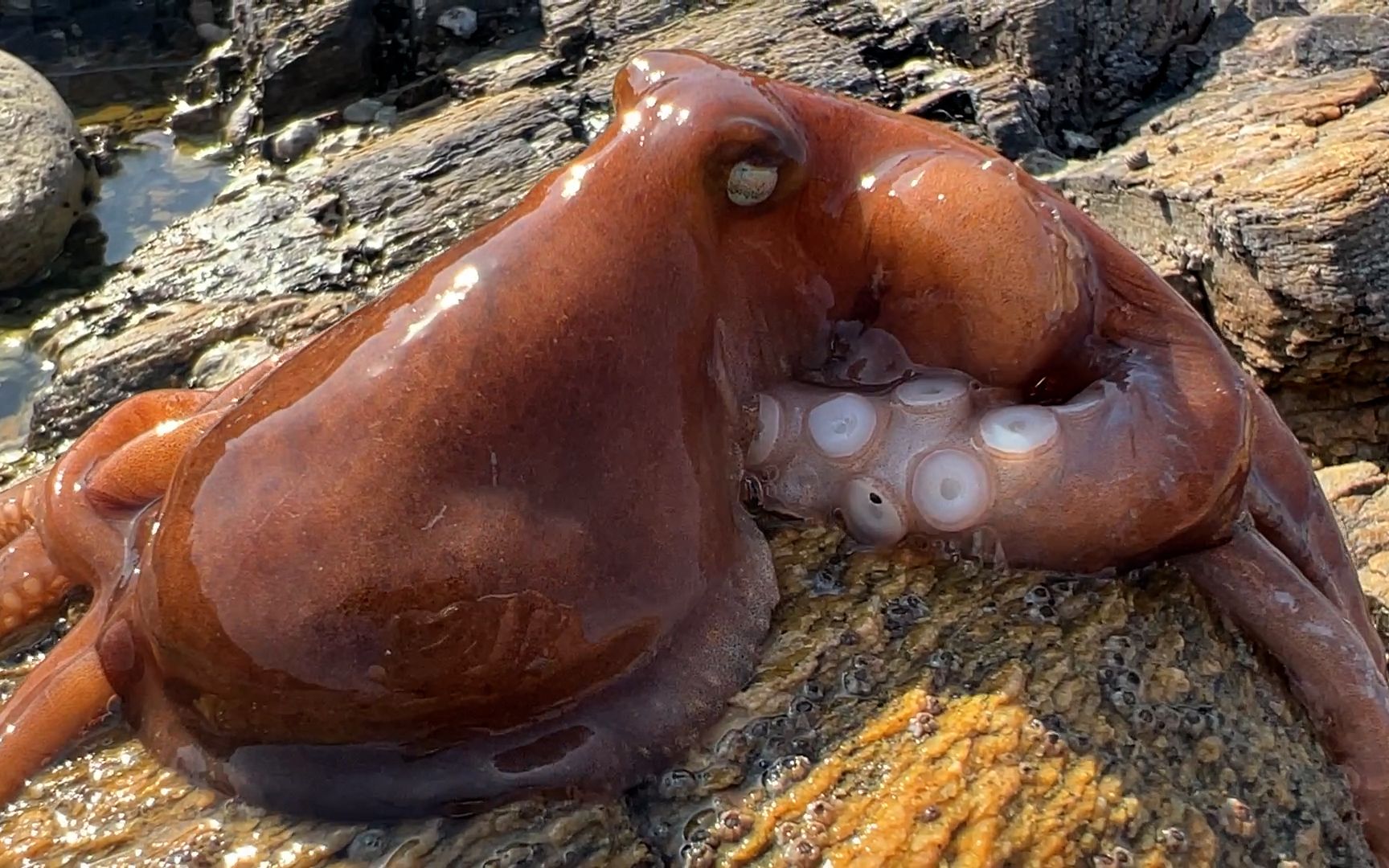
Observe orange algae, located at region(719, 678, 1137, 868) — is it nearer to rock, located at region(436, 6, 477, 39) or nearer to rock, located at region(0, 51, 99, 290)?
rock, located at region(0, 51, 99, 290)

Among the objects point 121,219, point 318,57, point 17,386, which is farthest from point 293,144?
point 17,386

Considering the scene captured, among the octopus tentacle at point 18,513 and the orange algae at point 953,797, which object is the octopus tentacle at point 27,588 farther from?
the orange algae at point 953,797

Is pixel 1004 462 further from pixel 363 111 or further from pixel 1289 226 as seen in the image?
pixel 363 111

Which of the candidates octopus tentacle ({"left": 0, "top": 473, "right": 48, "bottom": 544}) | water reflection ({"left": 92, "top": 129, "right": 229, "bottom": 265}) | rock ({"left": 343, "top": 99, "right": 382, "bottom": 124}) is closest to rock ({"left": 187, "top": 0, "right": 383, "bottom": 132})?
rock ({"left": 343, "top": 99, "right": 382, "bottom": 124})

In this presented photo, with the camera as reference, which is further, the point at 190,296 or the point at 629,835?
the point at 190,296

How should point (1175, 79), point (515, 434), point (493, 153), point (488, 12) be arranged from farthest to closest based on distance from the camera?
point (488, 12) → point (1175, 79) → point (493, 153) → point (515, 434)

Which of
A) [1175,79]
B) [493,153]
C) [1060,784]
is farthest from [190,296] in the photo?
[1175,79]

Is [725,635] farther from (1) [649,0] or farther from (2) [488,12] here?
(2) [488,12]
